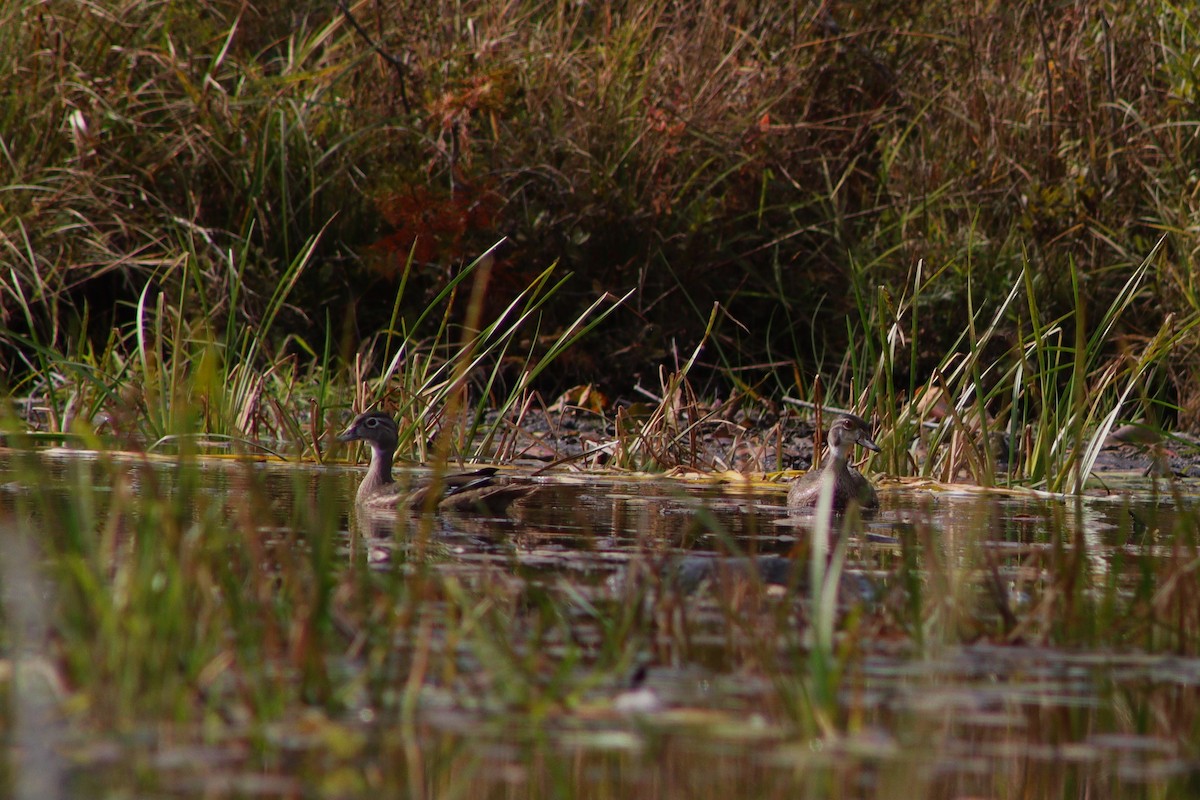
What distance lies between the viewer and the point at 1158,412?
1002 centimetres

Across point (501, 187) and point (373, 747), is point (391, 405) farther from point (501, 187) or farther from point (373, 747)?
point (373, 747)

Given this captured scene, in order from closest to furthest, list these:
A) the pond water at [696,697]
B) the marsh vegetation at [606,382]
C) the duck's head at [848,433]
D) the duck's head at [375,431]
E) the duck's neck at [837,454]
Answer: the pond water at [696,697] → the marsh vegetation at [606,382] → the duck's neck at [837,454] → the duck's head at [375,431] → the duck's head at [848,433]

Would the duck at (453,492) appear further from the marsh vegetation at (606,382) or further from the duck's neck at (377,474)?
the marsh vegetation at (606,382)

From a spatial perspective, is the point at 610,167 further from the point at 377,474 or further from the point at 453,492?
the point at 453,492

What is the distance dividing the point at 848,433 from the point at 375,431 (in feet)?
6.51

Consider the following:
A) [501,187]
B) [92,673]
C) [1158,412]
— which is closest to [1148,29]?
[1158,412]

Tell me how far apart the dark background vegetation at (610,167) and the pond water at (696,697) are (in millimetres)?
6466

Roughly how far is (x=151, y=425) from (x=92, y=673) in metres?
5.10

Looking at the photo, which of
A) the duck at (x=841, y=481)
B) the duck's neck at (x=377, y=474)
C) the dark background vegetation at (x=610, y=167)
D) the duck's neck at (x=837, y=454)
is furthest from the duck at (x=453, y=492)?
the dark background vegetation at (x=610, y=167)

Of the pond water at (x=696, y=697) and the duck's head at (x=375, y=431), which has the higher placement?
the duck's head at (x=375, y=431)

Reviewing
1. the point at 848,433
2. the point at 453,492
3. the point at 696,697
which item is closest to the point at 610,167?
the point at 848,433

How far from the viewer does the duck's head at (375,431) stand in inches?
275

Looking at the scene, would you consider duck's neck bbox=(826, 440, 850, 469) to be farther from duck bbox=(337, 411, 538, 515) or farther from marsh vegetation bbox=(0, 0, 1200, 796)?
duck bbox=(337, 411, 538, 515)

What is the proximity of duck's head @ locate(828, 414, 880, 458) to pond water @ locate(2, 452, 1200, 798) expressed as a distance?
299cm
